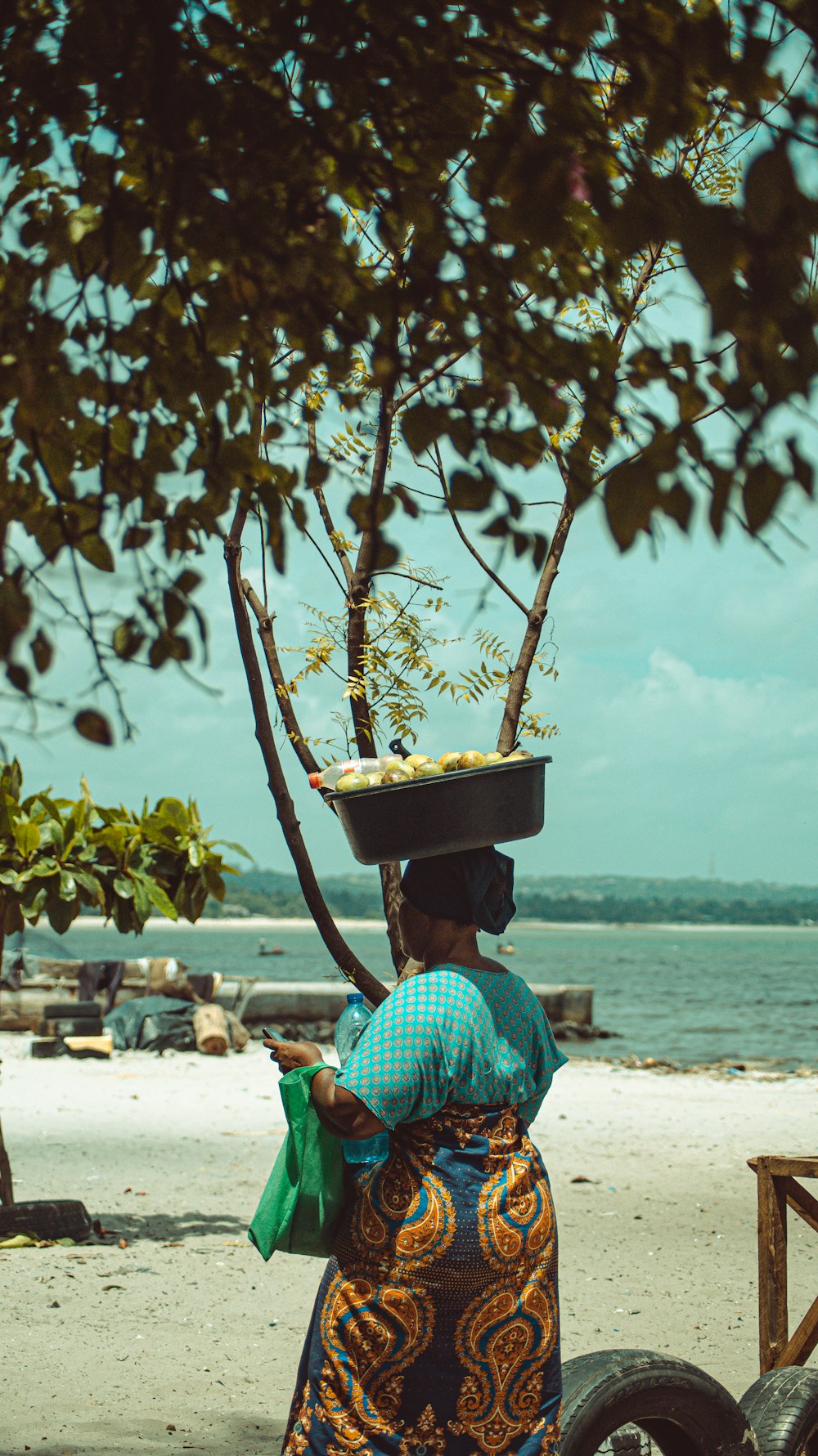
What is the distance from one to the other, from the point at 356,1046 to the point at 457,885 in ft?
1.39

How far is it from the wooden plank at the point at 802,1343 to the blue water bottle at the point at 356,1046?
1.84m

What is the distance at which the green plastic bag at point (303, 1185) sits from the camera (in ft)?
9.30

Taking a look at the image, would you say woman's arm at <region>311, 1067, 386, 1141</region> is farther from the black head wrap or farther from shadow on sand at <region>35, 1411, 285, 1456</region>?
shadow on sand at <region>35, 1411, 285, 1456</region>

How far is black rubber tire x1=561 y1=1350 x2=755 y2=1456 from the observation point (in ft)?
10.1

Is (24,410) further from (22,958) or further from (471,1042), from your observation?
(22,958)

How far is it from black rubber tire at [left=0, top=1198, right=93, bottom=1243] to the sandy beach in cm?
14

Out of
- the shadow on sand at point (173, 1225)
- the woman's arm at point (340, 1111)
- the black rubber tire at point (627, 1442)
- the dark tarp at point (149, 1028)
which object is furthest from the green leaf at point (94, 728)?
the dark tarp at point (149, 1028)

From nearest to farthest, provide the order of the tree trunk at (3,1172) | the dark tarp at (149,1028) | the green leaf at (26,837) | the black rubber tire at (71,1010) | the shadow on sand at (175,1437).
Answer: the shadow on sand at (175,1437) < the green leaf at (26,837) < the tree trunk at (3,1172) < the dark tarp at (149,1028) < the black rubber tire at (71,1010)

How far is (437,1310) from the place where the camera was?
8.97 ft

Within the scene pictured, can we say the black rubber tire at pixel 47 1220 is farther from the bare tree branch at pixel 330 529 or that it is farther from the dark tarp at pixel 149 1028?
the dark tarp at pixel 149 1028

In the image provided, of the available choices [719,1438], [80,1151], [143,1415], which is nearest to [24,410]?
[719,1438]

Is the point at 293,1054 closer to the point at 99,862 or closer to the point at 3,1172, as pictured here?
the point at 99,862

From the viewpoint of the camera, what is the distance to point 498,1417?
9.14ft

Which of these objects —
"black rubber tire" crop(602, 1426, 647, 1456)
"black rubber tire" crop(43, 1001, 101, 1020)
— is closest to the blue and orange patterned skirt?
"black rubber tire" crop(602, 1426, 647, 1456)
